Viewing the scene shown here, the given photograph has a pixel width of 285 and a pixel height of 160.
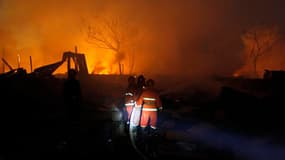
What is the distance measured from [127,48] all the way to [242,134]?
1885 centimetres

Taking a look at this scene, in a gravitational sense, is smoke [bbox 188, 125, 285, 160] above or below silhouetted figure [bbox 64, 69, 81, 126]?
below

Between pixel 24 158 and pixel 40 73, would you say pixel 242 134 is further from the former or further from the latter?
pixel 40 73

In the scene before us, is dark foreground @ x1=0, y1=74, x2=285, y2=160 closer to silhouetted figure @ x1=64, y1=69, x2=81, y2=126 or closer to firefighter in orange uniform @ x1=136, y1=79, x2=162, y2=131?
silhouetted figure @ x1=64, y1=69, x2=81, y2=126

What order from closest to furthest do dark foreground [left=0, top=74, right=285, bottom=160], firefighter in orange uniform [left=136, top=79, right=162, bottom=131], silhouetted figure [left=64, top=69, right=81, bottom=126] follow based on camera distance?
dark foreground [left=0, top=74, right=285, bottom=160] → firefighter in orange uniform [left=136, top=79, right=162, bottom=131] → silhouetted figure [left=64, top=69, right=81, bottom=126]

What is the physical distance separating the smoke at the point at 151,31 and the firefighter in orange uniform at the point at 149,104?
17322mm

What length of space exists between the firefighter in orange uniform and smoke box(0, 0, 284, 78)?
1732 cm

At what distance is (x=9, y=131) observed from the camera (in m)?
10.8

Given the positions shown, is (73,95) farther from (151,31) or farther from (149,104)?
(151,31)

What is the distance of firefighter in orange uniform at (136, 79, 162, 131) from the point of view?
9.24 meters

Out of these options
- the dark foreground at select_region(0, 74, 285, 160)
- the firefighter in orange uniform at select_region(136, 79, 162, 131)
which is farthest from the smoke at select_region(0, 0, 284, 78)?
the firefighter in orange uniform at select_region(136, 79, 162, 131)

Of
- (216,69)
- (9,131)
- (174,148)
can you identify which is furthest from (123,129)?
(216,69)

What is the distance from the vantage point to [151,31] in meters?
28.9

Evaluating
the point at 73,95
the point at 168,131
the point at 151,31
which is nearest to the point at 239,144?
the point at 168,131

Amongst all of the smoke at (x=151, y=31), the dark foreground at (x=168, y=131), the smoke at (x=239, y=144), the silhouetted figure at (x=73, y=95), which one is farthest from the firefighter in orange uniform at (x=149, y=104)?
the smoke at (x=151, y=31)
